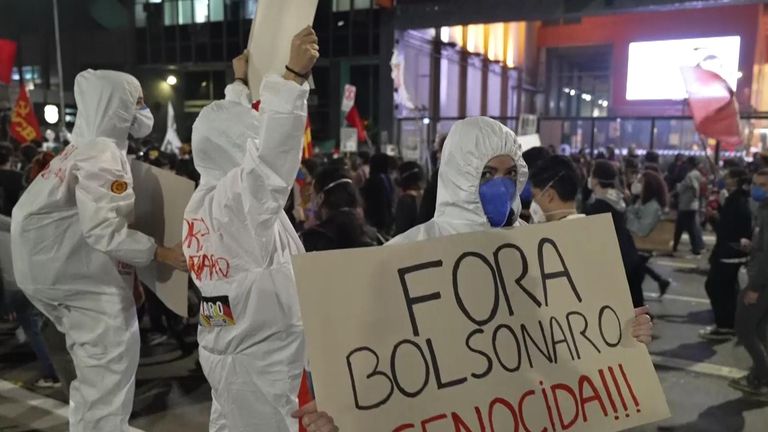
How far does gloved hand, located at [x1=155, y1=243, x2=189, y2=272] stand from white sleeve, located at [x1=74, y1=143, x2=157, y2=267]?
0.05m

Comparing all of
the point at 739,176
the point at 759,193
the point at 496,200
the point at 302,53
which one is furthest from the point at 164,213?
the point at 739,176

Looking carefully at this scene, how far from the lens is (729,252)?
6.50 metres

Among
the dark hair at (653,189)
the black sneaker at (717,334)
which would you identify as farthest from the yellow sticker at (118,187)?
the dark hair at (653,189)

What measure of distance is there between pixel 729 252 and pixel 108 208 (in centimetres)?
585

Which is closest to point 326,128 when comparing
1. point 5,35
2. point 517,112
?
point 517,112

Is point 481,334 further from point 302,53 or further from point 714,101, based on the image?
point 714,101

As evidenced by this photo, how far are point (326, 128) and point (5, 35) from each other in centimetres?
1607

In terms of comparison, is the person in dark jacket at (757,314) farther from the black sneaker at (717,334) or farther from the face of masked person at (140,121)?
the face of masked person at (140,121)

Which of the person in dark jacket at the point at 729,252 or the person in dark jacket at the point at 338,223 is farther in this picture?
the person in dark jacket at the point at 729,252

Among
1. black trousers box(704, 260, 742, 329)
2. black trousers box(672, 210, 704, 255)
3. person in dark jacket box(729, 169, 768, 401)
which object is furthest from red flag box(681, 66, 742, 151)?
person in dark jacket box(729, 169, 768, 401)

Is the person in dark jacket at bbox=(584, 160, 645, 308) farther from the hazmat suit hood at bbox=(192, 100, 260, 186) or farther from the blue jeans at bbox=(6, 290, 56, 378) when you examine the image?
the blue jeans at bbox=(6, 290, 56, 378)

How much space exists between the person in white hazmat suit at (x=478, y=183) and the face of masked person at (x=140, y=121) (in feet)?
6.42

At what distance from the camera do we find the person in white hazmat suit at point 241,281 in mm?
2531

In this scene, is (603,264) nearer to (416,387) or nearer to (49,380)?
(416,387)
